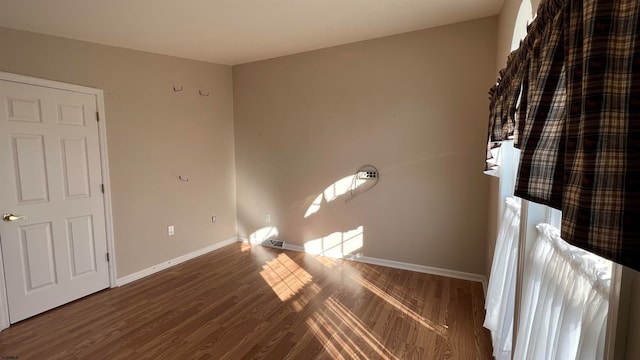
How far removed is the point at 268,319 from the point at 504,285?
1.86 m

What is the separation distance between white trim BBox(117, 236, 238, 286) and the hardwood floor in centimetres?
10

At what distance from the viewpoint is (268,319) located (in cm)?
265

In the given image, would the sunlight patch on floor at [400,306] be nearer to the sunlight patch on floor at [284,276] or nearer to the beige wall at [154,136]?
the sunlight patch on floor at [284,276]

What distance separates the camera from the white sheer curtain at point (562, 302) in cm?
89

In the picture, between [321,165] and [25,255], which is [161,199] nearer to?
[25,255]

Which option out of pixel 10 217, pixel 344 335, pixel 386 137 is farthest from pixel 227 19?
pixel 344 335

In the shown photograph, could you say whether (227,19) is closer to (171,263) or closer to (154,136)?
(154,136)

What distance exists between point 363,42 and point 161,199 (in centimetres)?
314

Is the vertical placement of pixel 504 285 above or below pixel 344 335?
above

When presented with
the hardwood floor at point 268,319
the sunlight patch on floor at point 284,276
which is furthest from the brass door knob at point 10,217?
the sunlight patch on floor at point 284,276

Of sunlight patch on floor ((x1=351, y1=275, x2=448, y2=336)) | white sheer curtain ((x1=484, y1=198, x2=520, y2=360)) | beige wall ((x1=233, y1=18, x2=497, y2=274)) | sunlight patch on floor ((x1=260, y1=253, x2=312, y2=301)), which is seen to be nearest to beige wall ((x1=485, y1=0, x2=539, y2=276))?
beige wall ((x1=233, y1=18, x2=497, y2=274))

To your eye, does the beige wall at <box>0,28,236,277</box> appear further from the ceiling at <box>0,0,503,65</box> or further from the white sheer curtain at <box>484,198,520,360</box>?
the white sheer curtain at <box>484,198,520,360</box>

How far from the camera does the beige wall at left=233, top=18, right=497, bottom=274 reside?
→ 127 inches

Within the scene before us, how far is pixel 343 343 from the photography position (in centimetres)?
233
